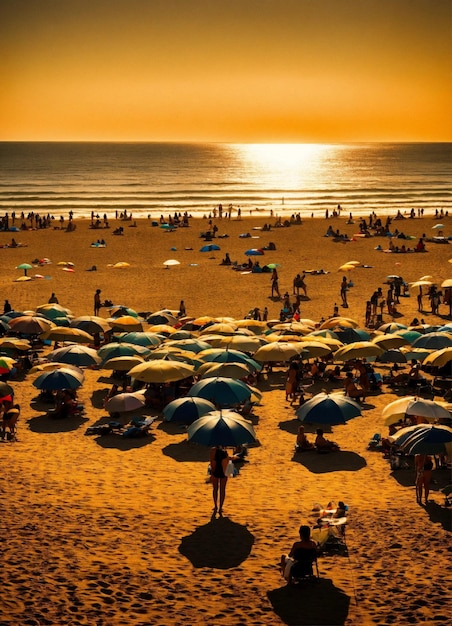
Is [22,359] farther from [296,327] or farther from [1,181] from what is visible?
[1,181]

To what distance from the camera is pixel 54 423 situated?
1633 cm

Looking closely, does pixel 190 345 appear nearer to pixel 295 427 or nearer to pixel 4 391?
pixel 295 427

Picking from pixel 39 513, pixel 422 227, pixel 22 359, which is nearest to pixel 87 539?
pixel 39 513

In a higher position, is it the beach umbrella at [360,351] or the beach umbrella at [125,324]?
the beach umbrella at [125,324]

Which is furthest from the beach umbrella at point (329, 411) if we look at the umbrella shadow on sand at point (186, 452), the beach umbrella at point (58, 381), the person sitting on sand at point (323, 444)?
the beach umbrella at point (58, 381)

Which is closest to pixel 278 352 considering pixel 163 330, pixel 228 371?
pixel 228 371

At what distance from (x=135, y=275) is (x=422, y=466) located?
27.8 m

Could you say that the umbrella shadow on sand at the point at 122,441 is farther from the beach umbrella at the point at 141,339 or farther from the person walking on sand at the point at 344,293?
the person walking on sand at the point at 344,293

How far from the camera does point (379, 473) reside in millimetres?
13195

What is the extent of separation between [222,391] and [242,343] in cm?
457

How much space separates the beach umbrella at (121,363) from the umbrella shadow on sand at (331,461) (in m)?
5.72

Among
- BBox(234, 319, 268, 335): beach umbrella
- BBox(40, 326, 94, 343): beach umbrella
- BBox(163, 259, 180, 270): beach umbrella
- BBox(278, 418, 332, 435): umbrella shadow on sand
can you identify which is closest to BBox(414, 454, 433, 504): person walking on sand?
BBox(278, 418, 332, 435): umbrella shadow on sand

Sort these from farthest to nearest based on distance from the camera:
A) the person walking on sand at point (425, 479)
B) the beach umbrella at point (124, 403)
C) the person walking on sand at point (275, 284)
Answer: the person walking on sand at point (275, 284)
the beach umbrella at point (124, 403)
the person walking on sand at point (425, 479)

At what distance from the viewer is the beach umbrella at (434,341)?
1977 centimetres
